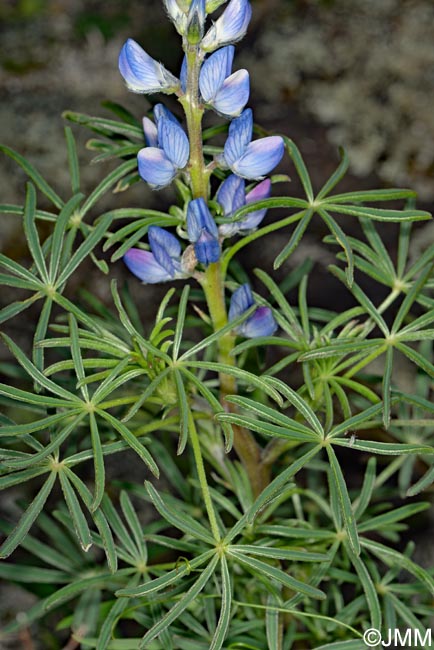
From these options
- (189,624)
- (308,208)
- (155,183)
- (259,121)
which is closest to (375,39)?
(259,121)

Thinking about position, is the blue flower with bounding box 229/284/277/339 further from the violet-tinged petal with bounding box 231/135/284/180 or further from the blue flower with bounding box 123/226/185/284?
the violet-tinged petal with bounding box 231/135/284/180

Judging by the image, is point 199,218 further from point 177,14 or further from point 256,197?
point 177,14

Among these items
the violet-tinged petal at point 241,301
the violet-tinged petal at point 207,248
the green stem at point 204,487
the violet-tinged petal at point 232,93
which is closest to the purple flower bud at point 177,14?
the violet-tinged petal at point 232,93

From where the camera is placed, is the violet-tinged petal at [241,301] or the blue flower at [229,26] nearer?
the blue flower at [229,26]

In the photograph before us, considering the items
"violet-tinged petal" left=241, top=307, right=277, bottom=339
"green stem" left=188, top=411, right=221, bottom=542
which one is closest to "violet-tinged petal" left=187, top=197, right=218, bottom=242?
"violet-tinged petal" left=241, top=307, right=277, bottom=339

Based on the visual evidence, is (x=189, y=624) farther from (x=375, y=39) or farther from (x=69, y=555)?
(x=375, y=39)

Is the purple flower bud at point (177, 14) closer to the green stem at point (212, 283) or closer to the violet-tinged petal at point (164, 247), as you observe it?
the green stem at point (212, 283)
